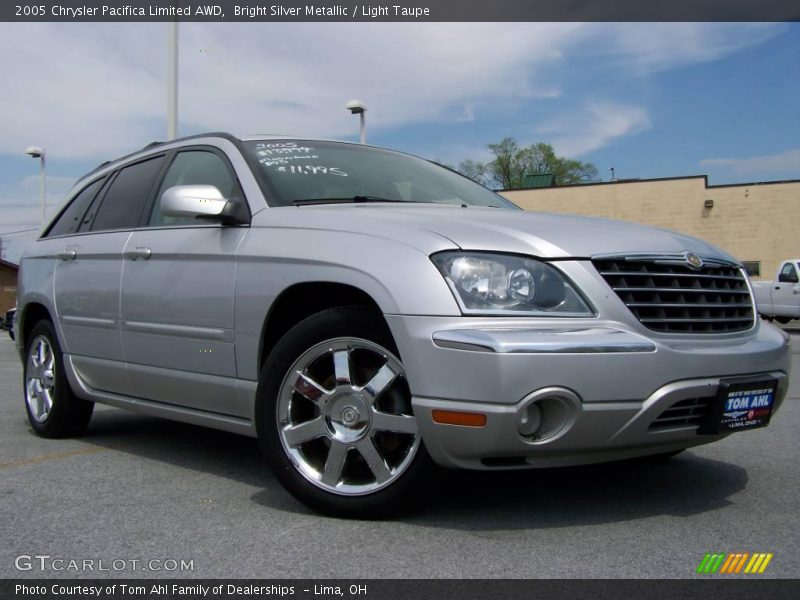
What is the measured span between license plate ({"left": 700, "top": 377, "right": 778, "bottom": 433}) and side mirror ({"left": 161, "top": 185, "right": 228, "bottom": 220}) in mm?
2282

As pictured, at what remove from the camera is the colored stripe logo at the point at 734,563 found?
2.73 m

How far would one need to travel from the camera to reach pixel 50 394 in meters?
5.39

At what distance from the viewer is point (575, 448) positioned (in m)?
3.03

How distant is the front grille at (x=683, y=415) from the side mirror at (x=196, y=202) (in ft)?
6.93

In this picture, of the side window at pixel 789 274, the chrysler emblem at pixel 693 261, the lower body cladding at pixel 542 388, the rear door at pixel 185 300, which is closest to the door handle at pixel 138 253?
the rear door at pixel 185 300

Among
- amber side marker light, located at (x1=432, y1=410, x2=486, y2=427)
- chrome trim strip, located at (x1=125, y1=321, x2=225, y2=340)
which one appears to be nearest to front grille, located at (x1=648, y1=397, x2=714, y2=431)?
amber side marker light, located at (x1=432, y1=410, x2=486, y2=427)

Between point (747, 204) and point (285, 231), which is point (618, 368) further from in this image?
point (747, 204)

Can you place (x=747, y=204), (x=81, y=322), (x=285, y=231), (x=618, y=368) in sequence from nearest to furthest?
(x=618, y=368) < (x=285, y=231) < (x=81, y=322) < (x=747, y=204)

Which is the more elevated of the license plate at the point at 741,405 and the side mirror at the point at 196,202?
the side mirror at the point at 196,202

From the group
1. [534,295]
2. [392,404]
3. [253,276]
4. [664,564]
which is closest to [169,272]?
[253,276]

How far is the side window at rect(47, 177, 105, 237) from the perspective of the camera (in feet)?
18.2
